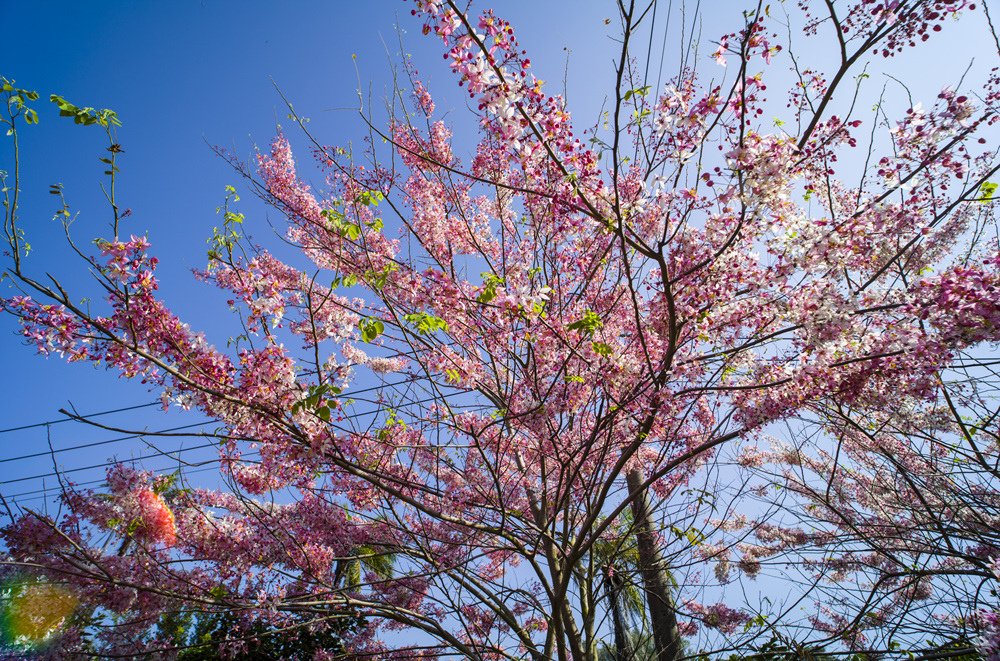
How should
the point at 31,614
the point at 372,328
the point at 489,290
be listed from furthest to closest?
1. the point at 31,614
2. the point at 489,290
3. the point at 372,328

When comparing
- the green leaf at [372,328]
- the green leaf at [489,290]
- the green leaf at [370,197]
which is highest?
the green leaf at [370,197]

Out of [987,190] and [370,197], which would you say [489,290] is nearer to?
[370,197]

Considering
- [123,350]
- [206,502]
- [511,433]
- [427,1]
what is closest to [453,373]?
[511,433]

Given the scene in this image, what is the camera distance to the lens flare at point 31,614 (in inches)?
228

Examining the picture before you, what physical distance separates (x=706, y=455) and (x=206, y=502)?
5.85 metres

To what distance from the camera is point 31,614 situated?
7.00 meters

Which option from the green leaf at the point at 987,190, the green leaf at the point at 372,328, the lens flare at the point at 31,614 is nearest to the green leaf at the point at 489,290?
the green leaf at the point at 372,328

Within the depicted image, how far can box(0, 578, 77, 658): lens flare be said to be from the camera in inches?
228

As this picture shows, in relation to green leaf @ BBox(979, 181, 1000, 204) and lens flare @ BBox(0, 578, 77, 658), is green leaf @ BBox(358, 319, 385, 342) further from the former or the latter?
lens flare @ BBox(0, 578, 77, 658)

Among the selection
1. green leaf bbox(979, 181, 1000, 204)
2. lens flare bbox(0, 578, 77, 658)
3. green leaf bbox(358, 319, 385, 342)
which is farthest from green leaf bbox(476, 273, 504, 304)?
lens flare bbox(0, 578, 77, 658)

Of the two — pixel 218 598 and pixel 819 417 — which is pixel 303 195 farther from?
pixel 819 417

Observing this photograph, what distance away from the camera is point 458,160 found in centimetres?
558

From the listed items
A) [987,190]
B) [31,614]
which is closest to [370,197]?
[987,190]

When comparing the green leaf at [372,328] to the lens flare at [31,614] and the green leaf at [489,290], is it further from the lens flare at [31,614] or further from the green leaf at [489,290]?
the lens flare at [31,614]
